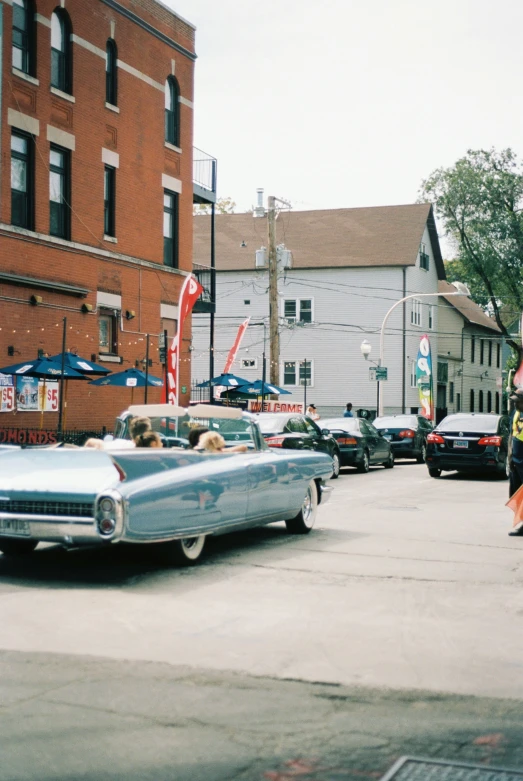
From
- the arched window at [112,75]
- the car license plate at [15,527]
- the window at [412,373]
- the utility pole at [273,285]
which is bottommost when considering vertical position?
the car license plate at [15,527]

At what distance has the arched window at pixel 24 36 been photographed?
23.8 meters

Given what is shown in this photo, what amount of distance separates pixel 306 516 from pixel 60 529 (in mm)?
4313

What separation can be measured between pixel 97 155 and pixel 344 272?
27.4m

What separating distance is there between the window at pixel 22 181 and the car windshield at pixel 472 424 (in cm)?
1056

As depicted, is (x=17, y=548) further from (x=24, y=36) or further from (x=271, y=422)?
(x=24, y=36)

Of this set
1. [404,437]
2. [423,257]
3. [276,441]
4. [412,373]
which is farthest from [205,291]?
[423,257]

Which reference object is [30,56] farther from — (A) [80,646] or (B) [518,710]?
(B) [518,710]

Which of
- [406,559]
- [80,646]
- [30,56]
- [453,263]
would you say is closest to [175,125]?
[30,56]

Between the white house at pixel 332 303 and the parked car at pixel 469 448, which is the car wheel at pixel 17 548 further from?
the white house at pixel 332 303

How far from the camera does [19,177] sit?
2398 centimetres

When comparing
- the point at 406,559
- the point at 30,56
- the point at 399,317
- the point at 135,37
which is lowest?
the point at 406,559

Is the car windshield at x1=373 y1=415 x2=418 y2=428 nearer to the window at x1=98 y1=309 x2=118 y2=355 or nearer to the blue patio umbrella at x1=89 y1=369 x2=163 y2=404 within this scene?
the window at x1=98 y1=309 x2=118 y2=355

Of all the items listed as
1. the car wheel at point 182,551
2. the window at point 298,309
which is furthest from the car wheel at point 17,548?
the window at point 298,309

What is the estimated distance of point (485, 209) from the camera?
5659 centimetres
